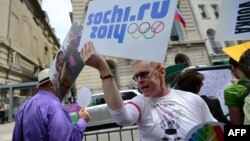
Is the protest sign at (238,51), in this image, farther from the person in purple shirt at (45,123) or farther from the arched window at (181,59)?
the arched window at (181,59)

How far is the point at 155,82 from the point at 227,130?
795mm

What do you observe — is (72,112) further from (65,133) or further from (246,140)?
(246,140)

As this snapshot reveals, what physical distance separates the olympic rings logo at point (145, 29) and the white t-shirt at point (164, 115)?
1.68ft

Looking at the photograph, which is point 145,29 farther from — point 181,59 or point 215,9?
point 215,9

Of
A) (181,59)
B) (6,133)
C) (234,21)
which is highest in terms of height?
(181,59)

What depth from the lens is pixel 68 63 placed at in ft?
7.70

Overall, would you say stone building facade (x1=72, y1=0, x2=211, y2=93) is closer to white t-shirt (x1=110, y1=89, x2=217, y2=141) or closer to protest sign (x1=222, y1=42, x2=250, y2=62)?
protest sign (x1=222, y1=42, x2=250, y2=62)

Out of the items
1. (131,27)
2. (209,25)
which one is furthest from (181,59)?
(131,27)

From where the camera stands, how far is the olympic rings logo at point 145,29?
5.36 ft

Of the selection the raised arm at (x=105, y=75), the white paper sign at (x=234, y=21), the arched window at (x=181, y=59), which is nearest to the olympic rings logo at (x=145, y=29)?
the raised arm at (x=105, y=75)

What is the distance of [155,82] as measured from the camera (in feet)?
6.76

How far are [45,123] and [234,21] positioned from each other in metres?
1.84

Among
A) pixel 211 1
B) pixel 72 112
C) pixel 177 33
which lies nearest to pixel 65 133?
pixel 72 112

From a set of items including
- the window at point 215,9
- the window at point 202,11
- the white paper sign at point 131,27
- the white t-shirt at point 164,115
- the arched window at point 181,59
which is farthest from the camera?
the window at point 215,9
